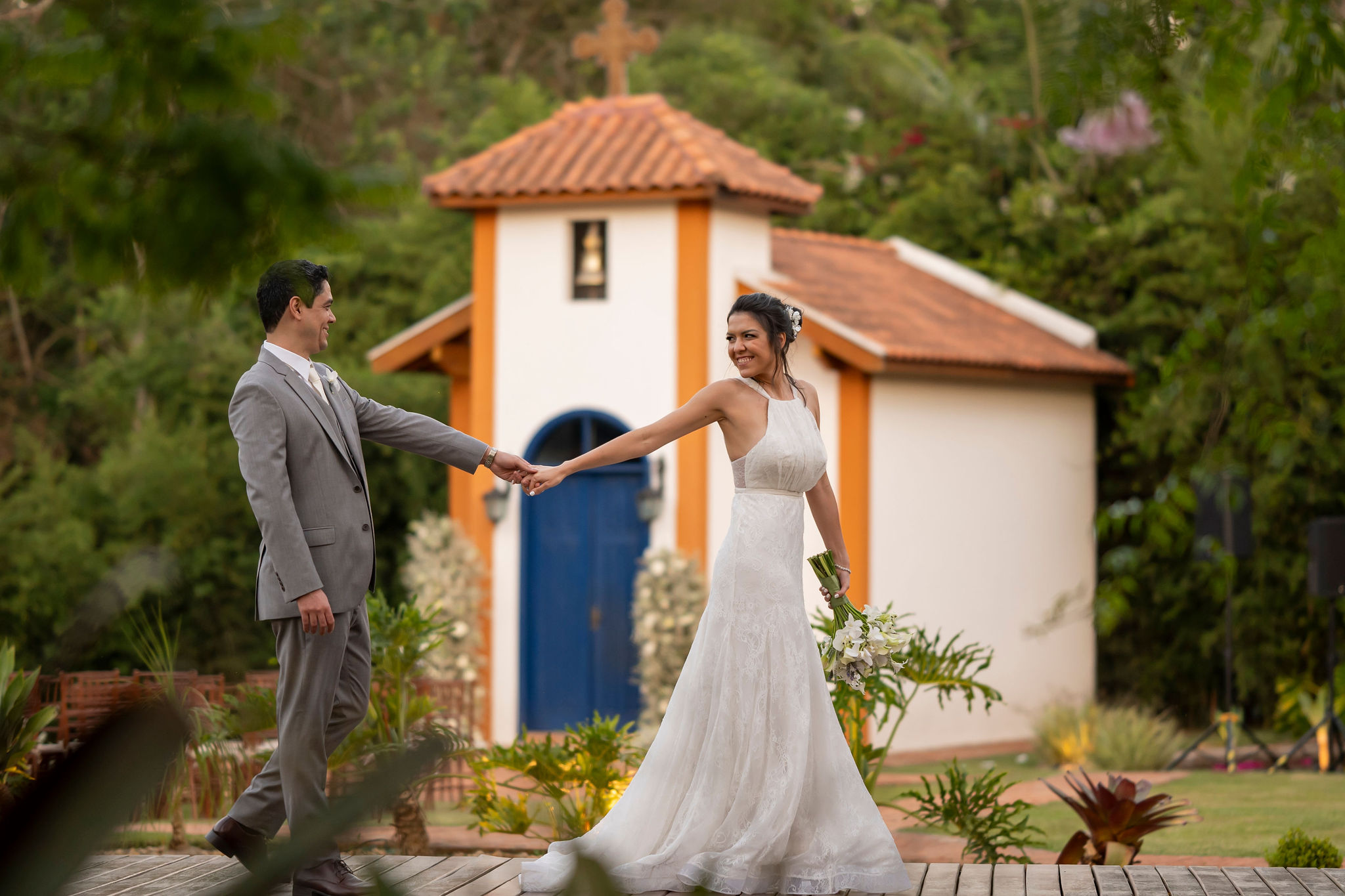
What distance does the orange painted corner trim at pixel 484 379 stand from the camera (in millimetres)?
12961

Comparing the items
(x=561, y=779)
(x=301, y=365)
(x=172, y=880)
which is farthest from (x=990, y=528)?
(x=301, y=365)

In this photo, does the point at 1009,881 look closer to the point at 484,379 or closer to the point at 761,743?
the point at 761,743

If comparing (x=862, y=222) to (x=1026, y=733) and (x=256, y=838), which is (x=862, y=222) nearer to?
(x=1026, y=733)

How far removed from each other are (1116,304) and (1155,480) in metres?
1.77

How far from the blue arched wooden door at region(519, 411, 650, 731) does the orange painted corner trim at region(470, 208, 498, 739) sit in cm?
35

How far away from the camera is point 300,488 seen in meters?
4.57

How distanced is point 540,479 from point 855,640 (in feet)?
4.19

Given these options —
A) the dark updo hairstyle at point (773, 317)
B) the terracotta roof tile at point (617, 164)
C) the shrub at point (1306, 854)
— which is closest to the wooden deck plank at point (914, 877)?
the shrub at point (1306, 854)

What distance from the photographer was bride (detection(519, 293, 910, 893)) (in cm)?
473

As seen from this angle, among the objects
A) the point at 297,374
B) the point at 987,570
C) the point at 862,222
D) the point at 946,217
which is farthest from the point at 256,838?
the point at 862,222

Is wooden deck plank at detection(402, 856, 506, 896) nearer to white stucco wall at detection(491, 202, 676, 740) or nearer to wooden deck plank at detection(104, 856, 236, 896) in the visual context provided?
wooden deck plank at detection(104, 856, 236, 896)

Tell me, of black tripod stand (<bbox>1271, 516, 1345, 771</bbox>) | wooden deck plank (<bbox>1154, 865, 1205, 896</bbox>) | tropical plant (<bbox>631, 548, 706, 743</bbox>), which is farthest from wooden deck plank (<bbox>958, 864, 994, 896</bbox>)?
black tripod stand (<bbox>1271, 516, 1345, 771</bbox>)

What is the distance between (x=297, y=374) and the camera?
181 inches

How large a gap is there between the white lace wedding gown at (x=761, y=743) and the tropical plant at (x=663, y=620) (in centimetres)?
672
